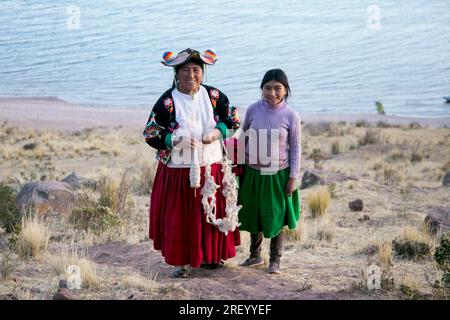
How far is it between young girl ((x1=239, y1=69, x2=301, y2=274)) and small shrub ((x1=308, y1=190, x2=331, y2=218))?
3201 mm

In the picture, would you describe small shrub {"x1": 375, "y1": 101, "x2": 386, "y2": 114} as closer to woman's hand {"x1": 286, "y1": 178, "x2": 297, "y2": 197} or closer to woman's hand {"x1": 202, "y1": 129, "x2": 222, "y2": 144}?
woman's hand {"x1": 286, "y1": 178, "x2": 297, "y2": 197}

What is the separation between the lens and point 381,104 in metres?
27.3

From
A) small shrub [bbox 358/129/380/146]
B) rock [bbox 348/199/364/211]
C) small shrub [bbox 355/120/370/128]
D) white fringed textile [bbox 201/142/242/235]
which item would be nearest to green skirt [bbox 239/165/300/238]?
white fringed textile [bbox 201/142/242/235]

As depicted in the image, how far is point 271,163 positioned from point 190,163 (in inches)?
27.8

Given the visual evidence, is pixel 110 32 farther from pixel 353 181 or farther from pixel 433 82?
pixel 353 181

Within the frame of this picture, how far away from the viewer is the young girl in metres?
5.54

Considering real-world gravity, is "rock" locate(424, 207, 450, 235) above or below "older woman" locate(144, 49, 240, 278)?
below

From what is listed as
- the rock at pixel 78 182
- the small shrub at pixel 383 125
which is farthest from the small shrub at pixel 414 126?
the rock at pixel 78 182

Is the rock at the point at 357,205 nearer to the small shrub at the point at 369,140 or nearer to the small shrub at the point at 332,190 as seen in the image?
the small shrub at the point at 332,190

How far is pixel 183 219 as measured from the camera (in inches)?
213

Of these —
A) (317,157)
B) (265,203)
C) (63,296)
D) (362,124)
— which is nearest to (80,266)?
(63,296)

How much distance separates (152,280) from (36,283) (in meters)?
0.94

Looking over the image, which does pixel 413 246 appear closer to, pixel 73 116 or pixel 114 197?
pixel 114 197

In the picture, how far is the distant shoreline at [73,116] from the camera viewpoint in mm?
22922
